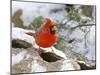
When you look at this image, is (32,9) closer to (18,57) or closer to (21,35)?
(21,35)

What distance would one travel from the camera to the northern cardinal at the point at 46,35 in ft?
7.52

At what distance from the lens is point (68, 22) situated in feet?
7.93

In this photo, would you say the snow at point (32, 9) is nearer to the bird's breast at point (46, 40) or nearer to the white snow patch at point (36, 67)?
the bird's breast at point (46, 40)

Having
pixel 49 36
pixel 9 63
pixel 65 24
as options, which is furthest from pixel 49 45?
pixel 9 63

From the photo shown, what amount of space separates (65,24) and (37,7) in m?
0.37

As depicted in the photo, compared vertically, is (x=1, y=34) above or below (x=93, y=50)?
above

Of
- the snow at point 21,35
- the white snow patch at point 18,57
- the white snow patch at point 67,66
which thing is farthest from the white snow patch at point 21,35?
the white snow patch at point 67,66

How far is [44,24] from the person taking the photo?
2.32 m

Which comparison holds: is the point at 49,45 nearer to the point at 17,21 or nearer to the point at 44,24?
the point at 44,24

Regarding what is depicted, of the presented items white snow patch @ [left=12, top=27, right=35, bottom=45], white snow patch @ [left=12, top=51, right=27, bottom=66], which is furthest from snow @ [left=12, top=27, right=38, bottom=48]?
white snow patch @ [left=12, top=51, right=27, bottom=66]

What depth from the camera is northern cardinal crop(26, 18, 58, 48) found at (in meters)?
2.29

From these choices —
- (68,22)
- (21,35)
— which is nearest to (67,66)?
(68,22)

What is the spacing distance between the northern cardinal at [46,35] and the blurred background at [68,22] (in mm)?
48

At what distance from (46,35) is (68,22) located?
30cm
